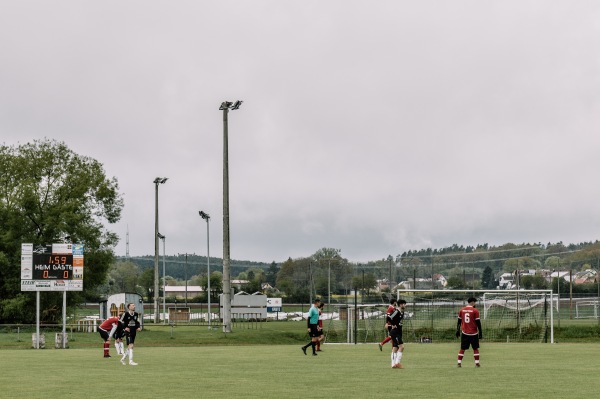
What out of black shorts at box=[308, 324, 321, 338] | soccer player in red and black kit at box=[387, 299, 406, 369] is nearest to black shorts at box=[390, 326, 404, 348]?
soccer player in red and black kit at box=[387, 299, 406, 369]

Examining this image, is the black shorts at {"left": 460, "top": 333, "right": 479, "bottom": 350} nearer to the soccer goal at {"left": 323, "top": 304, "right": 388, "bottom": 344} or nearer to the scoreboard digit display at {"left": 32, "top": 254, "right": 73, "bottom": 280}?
the soccer goal at {"left": 323, "top": 304, "right": 388, "bottom": 344}

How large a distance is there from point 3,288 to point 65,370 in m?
44.9

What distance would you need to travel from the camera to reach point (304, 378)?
23891 millimetres

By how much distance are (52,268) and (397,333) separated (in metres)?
28.8

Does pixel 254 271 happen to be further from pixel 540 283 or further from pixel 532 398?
pixel 532 398

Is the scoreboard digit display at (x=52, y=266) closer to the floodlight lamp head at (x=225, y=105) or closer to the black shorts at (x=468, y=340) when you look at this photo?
the floodlight lamp head at (x=225, y=105)

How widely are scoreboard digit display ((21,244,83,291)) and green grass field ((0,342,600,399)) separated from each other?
18612 mm

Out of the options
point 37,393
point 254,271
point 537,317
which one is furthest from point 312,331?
point 254,271

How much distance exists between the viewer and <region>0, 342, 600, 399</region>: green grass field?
19891 mm

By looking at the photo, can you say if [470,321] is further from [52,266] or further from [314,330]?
[52,266]

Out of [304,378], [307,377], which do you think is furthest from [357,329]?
[304,378]

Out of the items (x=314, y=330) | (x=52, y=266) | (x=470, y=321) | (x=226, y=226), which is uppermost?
(x=226, y=226)

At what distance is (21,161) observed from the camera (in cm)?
7275

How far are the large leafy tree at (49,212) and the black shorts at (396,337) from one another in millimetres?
45630
